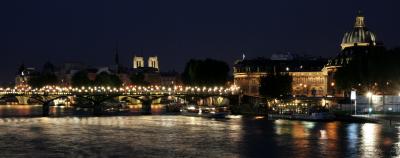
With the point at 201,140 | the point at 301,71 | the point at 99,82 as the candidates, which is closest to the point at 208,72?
the point at 301,71

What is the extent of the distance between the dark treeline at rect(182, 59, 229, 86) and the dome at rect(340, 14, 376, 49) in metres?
44.4

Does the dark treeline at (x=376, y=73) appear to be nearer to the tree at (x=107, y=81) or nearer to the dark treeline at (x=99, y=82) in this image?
the tree at (x=107, y=81)

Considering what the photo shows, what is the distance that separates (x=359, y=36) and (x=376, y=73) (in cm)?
7226

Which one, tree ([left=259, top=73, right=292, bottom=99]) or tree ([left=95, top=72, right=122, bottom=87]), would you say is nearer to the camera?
tree ([left=259, top=73, right=292, bottom=99])

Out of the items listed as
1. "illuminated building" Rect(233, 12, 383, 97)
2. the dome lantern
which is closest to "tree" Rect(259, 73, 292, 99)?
"illuminated building" Rect(233, 12, 383, 97)

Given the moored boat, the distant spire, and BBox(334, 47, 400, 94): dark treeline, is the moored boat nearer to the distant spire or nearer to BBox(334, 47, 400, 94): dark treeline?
BBox(334, 47, 400, 94): dark treeline

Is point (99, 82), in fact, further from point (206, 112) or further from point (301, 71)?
point (206, 112)

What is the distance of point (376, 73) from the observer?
89500 mm

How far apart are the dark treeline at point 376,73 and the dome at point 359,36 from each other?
197 ft

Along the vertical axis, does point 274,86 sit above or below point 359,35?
below

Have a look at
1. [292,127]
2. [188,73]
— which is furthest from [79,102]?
[292,127]

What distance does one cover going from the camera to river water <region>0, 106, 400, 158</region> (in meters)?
50.0

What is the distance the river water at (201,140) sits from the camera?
50.0 meters

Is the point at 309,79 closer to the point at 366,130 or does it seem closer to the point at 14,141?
the point at 366,130
